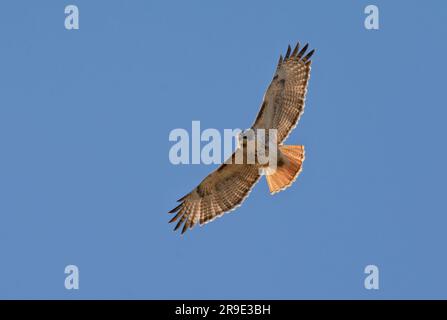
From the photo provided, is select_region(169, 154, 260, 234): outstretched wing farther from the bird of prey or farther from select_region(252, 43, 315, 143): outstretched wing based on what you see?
select_region(252, 43, 315, 143): outstretched wing

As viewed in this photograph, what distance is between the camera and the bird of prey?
1672cm

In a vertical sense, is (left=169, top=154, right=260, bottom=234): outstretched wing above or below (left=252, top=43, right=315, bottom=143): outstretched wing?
below

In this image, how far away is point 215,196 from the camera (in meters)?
17.5

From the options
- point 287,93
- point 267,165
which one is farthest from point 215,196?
point 287,93

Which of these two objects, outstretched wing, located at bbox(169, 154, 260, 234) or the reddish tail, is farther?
outstretched wing, located at bbox(169, 154, 260, 234)

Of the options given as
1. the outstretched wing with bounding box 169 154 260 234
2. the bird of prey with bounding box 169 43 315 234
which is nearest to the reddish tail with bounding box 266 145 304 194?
the bird of prey with bounding box 169 43 315 234

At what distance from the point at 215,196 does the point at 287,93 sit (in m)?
2.06

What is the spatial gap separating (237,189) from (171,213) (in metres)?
1.16

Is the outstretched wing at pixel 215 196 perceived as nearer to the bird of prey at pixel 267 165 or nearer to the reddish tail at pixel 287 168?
the bird of prey at pixel 267 165

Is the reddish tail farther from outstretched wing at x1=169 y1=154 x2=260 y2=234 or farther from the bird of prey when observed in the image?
outstretched wing at x1=169 y1=154 x2=260 y2=234

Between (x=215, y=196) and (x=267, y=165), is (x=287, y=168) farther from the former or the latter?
(x=215, y=196)

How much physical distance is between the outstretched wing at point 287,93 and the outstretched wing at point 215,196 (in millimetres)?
839
